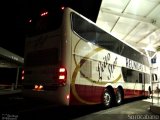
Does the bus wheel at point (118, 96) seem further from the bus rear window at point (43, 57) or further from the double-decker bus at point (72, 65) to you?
the bus rear window at point (43, 57)

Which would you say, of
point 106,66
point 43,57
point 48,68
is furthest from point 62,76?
point 106,66

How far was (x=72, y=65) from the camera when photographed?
22.0 feet

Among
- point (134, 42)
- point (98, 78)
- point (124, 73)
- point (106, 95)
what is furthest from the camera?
point (134, 42)

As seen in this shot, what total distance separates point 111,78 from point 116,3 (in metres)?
4.66

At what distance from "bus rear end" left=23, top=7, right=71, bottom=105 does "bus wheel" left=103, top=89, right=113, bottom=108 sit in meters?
2.89

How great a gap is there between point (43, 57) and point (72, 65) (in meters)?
1.24

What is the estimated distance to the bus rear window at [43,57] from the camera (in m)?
6.75

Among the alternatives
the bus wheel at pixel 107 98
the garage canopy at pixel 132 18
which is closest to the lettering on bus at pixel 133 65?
the garage canopy at pixel 132 18

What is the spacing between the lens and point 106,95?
8.99 metres

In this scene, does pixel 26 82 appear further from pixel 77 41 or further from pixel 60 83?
pixel 77 41

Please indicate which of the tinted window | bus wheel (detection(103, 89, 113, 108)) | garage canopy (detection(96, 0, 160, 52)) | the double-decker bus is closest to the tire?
the double-decker bus

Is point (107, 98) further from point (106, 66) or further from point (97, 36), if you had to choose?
point (97, 36)

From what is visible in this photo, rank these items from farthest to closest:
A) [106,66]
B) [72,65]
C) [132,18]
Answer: [132,18] → [106,66] → [72,65]

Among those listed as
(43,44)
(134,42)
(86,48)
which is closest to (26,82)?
(43,44)
